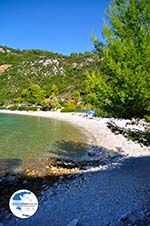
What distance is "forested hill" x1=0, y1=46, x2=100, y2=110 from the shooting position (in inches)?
4926

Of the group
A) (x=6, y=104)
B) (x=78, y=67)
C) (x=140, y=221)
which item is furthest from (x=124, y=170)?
(x=78, y=67)

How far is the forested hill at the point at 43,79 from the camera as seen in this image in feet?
411

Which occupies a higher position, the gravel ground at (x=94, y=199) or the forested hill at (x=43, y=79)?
the forested hill at (x=43, y=79)

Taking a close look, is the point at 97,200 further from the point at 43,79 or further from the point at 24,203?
the point at 43,79

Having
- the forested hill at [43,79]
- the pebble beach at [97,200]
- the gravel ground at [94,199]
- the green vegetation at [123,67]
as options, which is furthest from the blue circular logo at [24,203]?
the forested hill at [43,79]

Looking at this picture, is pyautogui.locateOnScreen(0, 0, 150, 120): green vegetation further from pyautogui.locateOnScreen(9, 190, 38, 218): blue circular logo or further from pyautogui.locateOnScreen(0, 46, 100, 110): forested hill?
pyautogui.locateOnScreen(0, 46, 100, 110): forested hill

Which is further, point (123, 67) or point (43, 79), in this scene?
point (43, 79)

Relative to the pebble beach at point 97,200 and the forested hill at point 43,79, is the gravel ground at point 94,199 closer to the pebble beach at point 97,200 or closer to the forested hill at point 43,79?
the pebble beach at point 97,200

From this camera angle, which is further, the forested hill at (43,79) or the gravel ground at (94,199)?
the forested hill at (43,79)

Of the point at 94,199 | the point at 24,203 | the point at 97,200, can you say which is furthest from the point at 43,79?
the point at 24,203

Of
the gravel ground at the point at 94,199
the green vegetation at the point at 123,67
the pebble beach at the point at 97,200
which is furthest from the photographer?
the green vegetation at the point at 123,67

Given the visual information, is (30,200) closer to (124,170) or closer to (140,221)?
(140,221)

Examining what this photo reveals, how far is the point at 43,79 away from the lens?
535ft

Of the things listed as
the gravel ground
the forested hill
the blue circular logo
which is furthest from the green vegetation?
the forested hill
